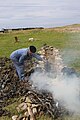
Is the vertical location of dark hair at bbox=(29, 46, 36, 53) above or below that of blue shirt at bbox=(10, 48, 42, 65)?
above

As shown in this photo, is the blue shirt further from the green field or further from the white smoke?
the green field

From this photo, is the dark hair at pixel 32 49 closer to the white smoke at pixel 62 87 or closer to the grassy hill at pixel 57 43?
the white smoke at pixel 62 87

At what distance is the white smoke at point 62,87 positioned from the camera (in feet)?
35.1

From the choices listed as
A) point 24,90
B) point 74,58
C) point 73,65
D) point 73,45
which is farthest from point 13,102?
point 73,45

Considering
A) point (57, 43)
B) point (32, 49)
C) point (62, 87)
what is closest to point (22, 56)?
point (32, 49)

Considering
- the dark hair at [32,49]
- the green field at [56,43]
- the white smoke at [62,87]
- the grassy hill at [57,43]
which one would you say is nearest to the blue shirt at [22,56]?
the dark hair at [32,49]

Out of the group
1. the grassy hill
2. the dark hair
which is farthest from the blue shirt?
the grassy hill

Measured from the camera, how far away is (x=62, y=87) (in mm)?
11484

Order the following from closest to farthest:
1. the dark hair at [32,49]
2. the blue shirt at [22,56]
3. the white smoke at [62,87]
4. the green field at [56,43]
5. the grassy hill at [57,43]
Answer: the white smoke at [62,87]
the dark hair at [32,49]
the blue shirt at [22,56]
the green field at [56,43]
the grassy hill at [57,43]

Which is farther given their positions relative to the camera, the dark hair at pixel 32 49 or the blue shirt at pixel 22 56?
the blue shirt at pixel 22 56

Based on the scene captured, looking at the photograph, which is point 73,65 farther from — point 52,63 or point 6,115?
point 6,115

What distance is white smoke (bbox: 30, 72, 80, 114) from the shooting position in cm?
1070

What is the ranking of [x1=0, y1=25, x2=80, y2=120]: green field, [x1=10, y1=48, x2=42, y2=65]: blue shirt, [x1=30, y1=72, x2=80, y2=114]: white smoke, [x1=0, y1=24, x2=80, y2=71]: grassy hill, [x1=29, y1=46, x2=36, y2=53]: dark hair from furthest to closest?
1. [x1=0, y1=24, x2=80, y2=71]: grassy hill
2. [x1=0, y1=25, x2=80, y2=120]: green field
3. [x1=10, y1=48, x2=42, y2=65]: blue shirt
4. [x1=29, y1=46, x2=36, y2=53]: dark hair
5. [x1=30, y1=72, x2=80, y2=114]: white smoke

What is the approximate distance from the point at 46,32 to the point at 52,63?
16.4 meters
